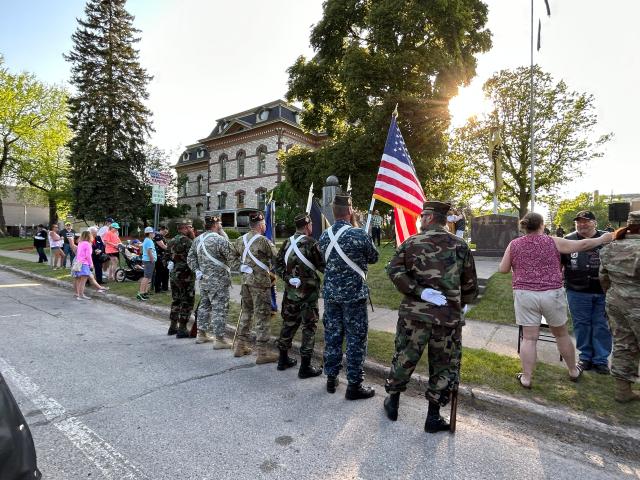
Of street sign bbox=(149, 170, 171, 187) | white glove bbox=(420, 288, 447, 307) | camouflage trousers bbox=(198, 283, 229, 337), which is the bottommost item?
camouflage trousers bbox=(198, 283, 229, 337)

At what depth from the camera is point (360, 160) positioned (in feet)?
57.3

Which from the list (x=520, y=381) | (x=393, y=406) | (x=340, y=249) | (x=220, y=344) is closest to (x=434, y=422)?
(x=393, y=406)

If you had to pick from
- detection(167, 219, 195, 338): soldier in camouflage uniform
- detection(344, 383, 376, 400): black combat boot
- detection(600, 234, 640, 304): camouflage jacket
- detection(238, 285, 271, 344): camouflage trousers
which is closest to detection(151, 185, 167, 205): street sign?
detection(167, 219, 195, 338): soldier in camouflage uniform

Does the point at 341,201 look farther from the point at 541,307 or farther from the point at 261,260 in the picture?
the point at 541,307

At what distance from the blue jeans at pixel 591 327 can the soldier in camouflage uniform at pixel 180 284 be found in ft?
19.5

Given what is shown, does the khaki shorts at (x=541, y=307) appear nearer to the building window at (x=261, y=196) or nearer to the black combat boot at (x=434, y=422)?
the black combat boot at (x=434, y=422)

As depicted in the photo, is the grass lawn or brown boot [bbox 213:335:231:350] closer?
brown boot [bbox 213:335:231:350]

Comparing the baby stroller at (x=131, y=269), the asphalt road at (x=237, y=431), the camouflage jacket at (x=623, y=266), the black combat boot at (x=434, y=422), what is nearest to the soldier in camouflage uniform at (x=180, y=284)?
the asphalt road at (x=237, y=431)

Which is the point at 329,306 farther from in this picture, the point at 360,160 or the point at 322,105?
the point at 322,105

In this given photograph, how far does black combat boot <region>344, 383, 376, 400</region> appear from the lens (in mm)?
3912

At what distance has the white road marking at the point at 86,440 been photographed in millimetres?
2678

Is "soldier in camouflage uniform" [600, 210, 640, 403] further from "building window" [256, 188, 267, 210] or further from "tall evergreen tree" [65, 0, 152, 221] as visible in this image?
"building window" [256, 188, 267, 210]

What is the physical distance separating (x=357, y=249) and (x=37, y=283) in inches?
540

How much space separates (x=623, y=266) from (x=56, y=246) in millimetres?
18683
